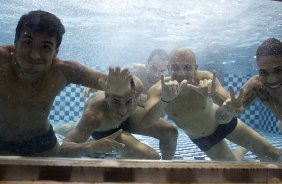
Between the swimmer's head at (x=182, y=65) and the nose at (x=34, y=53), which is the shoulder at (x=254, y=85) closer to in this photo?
the swimmer's head at (x=182, y=65)

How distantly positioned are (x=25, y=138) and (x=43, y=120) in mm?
324

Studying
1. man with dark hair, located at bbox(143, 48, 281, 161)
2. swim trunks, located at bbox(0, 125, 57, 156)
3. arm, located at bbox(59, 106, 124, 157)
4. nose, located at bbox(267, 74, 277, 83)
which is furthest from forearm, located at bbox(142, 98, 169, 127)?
nose, located at bbox(267, 74, 277, 83)

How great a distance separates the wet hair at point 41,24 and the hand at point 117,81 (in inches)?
28.8

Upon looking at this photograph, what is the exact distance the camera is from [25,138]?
3.63m

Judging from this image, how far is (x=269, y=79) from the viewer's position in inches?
150

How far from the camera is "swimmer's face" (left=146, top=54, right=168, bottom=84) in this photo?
5715 millimetres

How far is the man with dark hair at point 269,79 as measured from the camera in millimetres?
3793

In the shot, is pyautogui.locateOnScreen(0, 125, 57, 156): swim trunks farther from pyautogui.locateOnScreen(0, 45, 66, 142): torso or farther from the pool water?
the pool water

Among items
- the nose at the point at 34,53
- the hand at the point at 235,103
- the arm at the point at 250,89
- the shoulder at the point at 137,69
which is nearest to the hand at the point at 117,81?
the nose at the point at 34,53

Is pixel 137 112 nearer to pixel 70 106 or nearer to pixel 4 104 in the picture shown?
pixel 4 104

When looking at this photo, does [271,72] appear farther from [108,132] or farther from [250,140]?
[108,132]

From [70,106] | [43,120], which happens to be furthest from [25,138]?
[70,106]

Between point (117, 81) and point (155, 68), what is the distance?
2.85 metres

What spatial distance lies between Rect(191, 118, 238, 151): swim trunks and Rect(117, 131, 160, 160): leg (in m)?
1.16
